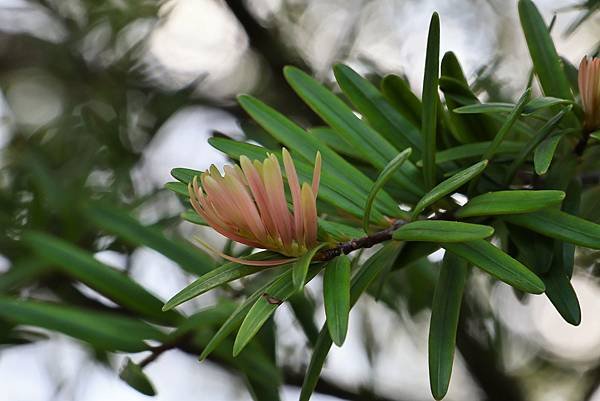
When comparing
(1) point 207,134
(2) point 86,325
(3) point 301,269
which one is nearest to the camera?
(3) point 301,269

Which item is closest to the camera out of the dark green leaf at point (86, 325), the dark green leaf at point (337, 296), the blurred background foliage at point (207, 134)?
the dark green leaf at point (337, 296)

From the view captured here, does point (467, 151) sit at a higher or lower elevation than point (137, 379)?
higher

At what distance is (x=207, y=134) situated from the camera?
536 mm

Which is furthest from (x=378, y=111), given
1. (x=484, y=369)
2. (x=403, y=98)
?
(x=484, y=369)

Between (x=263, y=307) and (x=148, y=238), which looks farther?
(x=148, y=238)

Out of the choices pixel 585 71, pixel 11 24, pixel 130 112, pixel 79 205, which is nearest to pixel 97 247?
pixel 79 205

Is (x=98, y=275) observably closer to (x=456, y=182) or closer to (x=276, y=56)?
(x=456, y=182)

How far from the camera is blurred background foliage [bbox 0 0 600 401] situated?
553mm

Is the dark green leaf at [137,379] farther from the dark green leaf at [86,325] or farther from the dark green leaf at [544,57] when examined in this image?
the dark green leaf at [544,57]

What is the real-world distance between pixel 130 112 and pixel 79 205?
17 cm

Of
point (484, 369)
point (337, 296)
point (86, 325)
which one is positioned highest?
point (337, 296)

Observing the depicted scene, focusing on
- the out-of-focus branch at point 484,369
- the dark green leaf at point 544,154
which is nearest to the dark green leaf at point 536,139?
the dark green leaf at point 544,154

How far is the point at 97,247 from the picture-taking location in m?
0.57

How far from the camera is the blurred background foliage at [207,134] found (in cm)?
55
